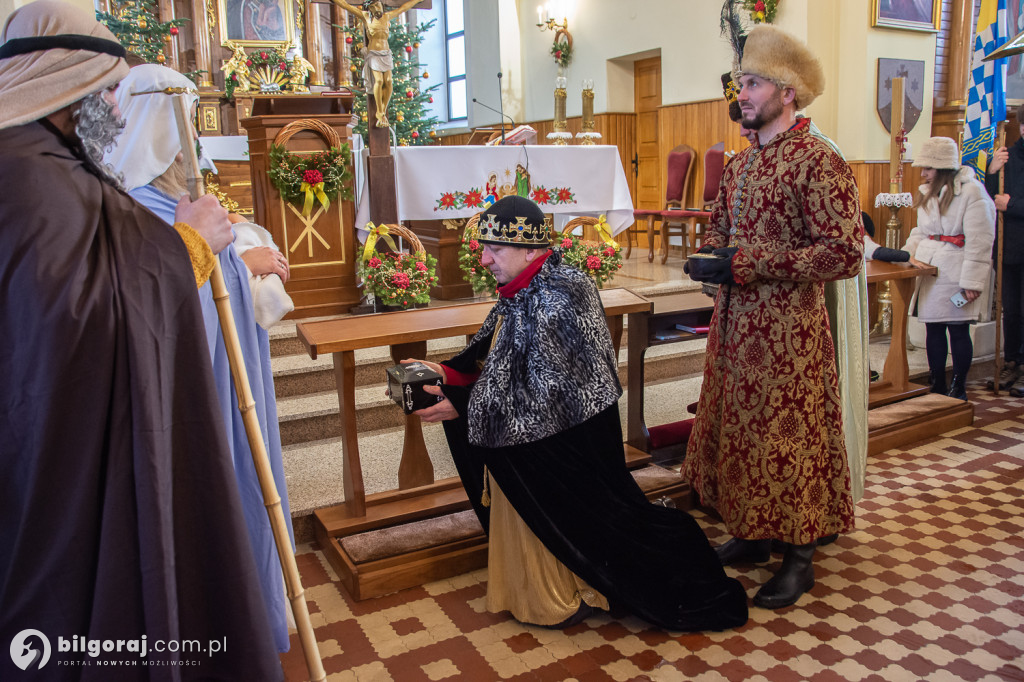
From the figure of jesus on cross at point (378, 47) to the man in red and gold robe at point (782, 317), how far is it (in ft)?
10.3

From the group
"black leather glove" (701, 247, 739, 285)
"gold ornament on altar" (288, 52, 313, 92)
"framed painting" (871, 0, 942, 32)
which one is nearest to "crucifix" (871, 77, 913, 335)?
"framed painting" (871, 0, 942, 32)

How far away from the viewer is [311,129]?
5.70 meters

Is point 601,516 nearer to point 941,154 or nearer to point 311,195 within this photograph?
point 311,195

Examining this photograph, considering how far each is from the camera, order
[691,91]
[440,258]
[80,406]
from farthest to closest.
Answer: [691,91] → [440,258] → [80,406]

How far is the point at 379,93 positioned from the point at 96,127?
397 centimetres

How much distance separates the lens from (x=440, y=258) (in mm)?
6418

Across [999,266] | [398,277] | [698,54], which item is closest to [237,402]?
[398,277]

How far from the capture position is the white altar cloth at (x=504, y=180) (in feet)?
19.4

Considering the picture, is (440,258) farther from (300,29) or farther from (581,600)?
(300,29)

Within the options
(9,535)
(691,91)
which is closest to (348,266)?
(9,535)

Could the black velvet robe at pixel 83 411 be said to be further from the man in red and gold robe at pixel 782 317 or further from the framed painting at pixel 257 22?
the framed painting at pixel 257 22

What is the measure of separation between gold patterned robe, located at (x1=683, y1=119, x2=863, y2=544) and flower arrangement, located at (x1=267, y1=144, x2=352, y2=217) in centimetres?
340

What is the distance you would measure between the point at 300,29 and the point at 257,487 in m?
11.7

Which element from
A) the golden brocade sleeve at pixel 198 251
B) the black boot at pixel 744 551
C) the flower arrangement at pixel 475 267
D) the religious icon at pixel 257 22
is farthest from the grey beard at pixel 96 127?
the religious icon at pixel 257 22
